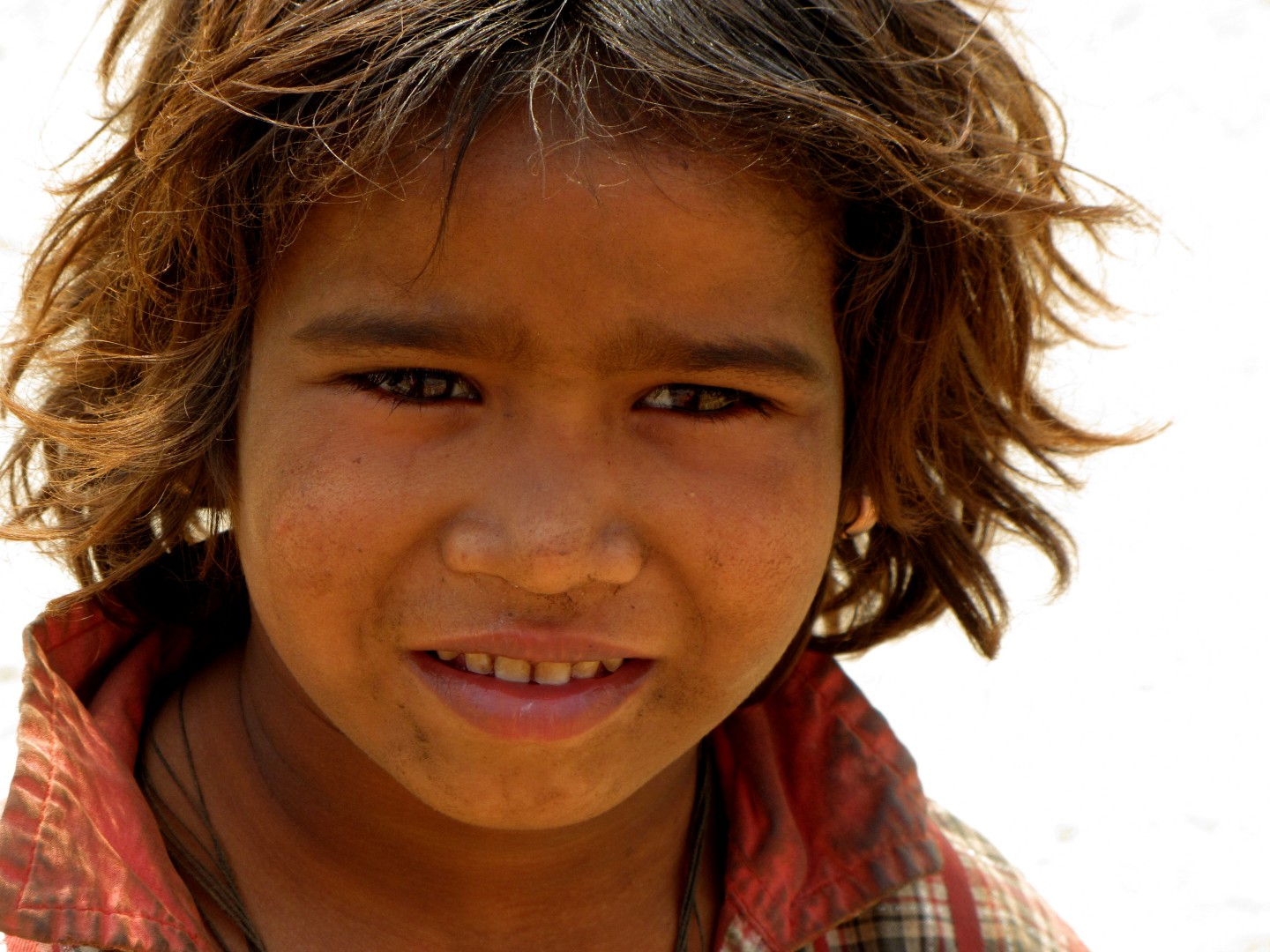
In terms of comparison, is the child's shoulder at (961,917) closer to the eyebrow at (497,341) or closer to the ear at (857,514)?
the ear at (857,514)

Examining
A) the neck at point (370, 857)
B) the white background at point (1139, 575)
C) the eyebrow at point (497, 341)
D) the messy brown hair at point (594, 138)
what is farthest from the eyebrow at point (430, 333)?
the white background at point (1139, 575)

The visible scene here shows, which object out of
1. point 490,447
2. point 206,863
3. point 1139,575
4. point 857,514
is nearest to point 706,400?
point 490,447

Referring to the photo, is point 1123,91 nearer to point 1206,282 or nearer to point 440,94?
point 1206,282

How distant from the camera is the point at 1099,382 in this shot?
128 inches

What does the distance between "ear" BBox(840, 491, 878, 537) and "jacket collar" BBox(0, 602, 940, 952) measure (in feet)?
0.46

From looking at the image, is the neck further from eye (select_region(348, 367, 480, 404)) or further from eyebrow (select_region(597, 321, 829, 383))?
eyebrow (select_region(597, 321, 829, 383))

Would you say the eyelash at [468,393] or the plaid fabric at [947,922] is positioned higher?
the eyelash at [468,393]

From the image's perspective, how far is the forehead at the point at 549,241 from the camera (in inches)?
48.0

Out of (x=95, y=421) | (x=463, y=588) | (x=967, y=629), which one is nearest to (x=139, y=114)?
(x=95, y=421)

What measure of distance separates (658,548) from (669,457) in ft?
0.23

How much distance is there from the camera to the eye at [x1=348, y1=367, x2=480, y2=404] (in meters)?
1.29

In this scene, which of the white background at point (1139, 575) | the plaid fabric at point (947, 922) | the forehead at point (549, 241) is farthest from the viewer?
the white background at point (1139, 575)

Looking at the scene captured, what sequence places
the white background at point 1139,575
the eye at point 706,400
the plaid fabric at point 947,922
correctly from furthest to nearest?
Result: the white background at point 1139,575 → the plaid fabric at point 947,922 → the eye at point 706,400

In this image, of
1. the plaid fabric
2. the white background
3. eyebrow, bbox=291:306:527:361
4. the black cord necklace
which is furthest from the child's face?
the white background
